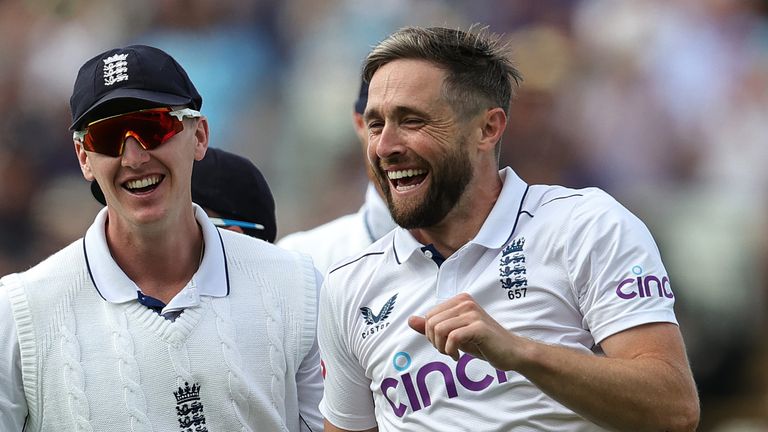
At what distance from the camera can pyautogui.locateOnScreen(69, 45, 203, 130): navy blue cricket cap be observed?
12.2 feet

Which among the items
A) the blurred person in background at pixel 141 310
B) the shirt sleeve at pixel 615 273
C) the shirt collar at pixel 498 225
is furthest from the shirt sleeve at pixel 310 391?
the shirt sleeve at pixel 615 273

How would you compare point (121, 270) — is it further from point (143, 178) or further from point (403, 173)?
point (403, 173)

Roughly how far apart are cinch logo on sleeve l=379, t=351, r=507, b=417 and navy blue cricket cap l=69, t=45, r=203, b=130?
1.02 meters

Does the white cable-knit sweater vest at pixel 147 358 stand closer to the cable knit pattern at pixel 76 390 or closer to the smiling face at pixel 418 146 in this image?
the cable knit pattern at pixel 76 390

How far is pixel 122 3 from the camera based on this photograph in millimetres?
9508

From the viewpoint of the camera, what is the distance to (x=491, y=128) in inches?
150

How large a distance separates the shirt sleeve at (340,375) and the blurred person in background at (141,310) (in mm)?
164

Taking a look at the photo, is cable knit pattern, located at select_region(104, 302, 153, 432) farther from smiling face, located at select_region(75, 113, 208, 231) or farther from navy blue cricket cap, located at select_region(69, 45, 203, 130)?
navy blue cricket cap, located at select_region(69, 45, 203, 130)

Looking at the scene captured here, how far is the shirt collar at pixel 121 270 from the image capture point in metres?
3.79

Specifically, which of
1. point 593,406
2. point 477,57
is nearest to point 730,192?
point 477,57

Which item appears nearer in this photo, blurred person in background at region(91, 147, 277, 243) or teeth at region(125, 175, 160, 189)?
teeth at region(125, 175, 160, 189)

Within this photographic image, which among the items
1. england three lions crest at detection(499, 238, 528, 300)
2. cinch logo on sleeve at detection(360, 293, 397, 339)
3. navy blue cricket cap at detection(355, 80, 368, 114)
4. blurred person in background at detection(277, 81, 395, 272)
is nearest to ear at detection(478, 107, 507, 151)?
england three lions crest at detection(499, 238, 528, 300)

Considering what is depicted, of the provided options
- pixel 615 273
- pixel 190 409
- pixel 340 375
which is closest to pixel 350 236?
pixel 340 375

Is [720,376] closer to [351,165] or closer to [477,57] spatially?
[351,165]
